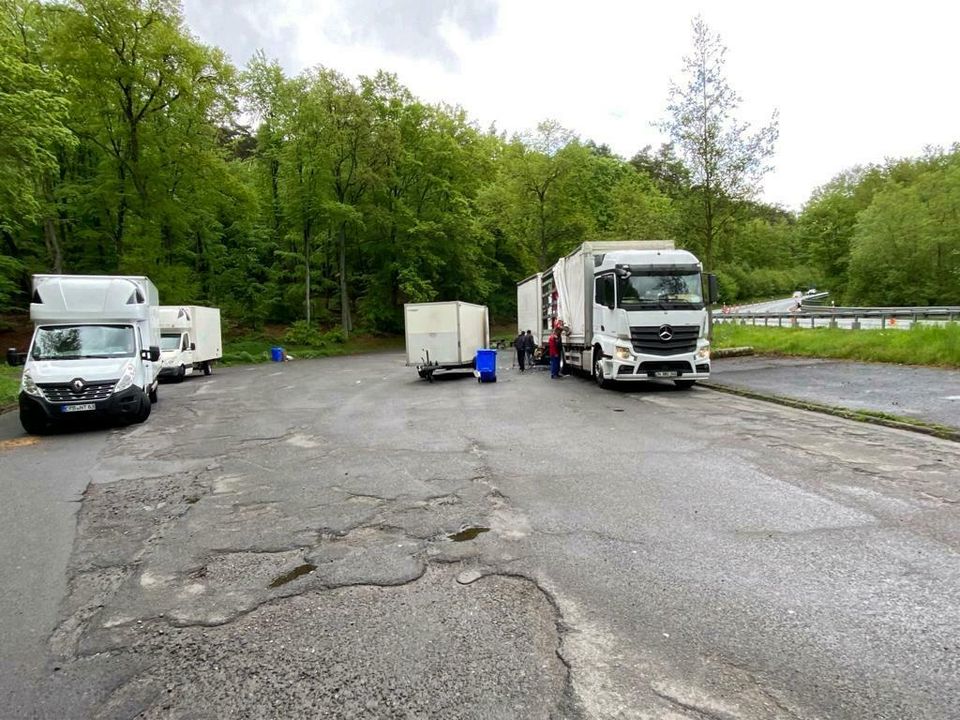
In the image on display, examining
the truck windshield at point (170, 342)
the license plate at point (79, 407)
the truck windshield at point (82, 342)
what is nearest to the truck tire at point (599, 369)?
the truck windshield at point (82, 342)

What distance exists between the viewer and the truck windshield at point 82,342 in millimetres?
11477

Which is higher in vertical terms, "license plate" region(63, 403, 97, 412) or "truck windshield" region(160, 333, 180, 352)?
"truck windshield" region(160, 333, 180, 352)

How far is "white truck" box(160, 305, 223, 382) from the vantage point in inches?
870

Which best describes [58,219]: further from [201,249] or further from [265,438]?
[265,438]

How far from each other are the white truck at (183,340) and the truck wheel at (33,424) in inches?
408

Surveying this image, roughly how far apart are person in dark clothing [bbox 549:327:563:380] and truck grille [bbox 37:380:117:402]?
40.5 feet

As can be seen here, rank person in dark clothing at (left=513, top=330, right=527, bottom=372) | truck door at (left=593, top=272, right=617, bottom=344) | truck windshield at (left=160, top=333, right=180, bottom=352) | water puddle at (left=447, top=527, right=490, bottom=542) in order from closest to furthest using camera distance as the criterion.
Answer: water puddle at (left=447, top=527, right=490, bottom=542) < truck door at (left=593, top=272, right=617, bottom=344) < person in dark clothing at (left=513, top=330, right=527, bottom=372) < truck windshield at (left=160, top=333, right=180, bottom=352)

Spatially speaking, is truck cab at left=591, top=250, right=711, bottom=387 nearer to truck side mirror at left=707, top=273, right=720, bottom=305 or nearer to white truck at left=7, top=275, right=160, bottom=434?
truck side mirror at left=707, top=273, right=720, bottom=305

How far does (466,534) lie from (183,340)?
21.8 metres

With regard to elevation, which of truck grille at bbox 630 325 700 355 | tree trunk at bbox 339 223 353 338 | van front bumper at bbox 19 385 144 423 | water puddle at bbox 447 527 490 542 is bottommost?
water puddle at bbox 447 527 490 542

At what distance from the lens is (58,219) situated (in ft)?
101

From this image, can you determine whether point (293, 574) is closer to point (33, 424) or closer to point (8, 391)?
point (33, 424)

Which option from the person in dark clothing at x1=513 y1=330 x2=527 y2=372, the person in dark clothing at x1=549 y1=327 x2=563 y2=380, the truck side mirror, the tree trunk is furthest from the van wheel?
the tree trunk

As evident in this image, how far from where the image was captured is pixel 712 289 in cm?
1441
